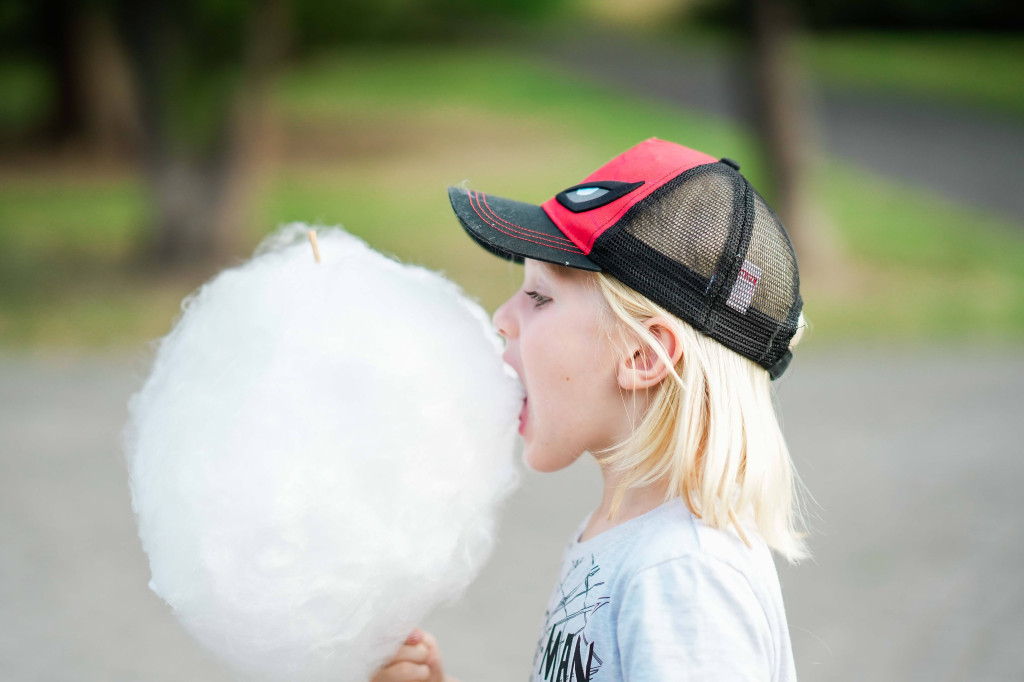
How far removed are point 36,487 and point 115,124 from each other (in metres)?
11.6

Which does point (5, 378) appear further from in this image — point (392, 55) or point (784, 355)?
point (392, 55)

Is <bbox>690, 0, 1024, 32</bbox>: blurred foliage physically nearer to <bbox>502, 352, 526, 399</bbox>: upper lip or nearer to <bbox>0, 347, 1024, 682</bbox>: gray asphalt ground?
<bbox>0, 347, 1024, 682</bbox>: gray asphalt ground

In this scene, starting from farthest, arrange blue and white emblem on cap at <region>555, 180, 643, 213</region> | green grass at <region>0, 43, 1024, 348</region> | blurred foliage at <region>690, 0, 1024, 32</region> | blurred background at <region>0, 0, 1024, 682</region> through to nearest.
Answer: blurred foliage at <region>690, 0, 1024, 32</region> < green grass at <region>0, 43, 1024, 348</region> < blurred background at <region>0, 0, 1024, 682</region> < blue and white emblem on cap at <region>555, 180, 643, 213</region>

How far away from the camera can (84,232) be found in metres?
10.4

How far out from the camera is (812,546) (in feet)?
13.6

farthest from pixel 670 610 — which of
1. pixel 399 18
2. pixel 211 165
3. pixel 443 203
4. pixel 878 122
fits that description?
pixel 399 18

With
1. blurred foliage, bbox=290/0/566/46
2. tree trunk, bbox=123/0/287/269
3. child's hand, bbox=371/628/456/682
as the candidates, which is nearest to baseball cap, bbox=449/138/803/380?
child's hand, bbox=371/628/456/682

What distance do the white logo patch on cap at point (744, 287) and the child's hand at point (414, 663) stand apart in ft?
2.61

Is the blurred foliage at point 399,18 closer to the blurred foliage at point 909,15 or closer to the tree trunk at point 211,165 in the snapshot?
the blurred foliage at point 909,15

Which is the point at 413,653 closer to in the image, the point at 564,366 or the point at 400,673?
the point at 400,673

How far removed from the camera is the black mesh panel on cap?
4.61ft

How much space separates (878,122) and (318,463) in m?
16.1

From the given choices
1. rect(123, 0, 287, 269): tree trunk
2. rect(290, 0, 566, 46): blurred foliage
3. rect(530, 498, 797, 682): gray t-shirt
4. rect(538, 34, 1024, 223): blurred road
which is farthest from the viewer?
rect(290, 0, 566, 46): blurred foliage

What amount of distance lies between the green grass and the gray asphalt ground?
1.35 m
